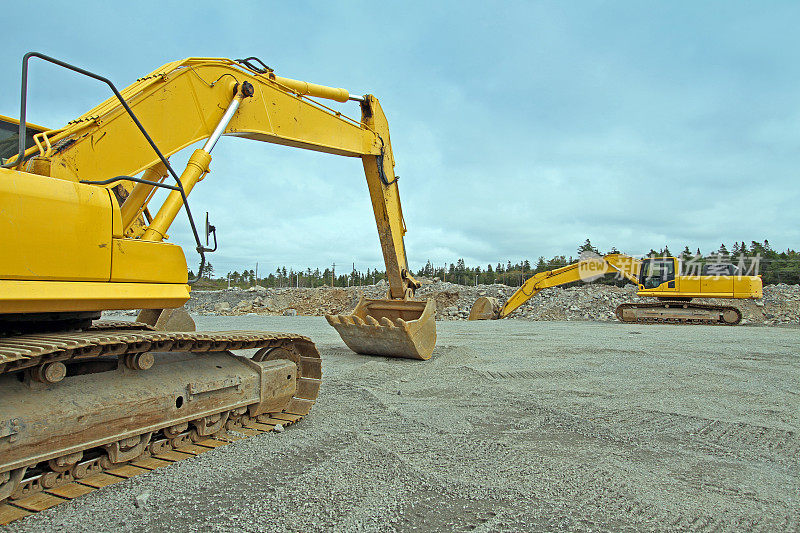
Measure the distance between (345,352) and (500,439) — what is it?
186 inches

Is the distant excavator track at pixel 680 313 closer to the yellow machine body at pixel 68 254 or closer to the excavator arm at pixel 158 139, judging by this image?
the excavator arm at pixel 158 139

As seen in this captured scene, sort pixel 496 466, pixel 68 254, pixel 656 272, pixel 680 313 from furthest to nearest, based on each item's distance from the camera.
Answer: pixel 656 272 → pixel 680 313 → pixel 496 466 → pixel 68 254

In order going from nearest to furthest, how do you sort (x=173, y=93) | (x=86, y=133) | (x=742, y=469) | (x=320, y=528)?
(x=320, y=528), (x=742, y=469), (x=86, y=133), (x=173, y=93)

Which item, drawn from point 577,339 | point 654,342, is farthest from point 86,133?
point 654,342

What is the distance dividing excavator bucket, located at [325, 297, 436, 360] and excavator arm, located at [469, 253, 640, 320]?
10558 millimetres

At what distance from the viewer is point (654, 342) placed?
9.62 metres

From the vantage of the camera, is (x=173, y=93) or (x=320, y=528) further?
(x=173, y=93)

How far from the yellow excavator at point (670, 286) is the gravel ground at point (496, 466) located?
10.9 meters

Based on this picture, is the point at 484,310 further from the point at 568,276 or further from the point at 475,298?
the point at 475,298

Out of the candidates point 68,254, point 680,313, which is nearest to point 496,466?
point 68,254

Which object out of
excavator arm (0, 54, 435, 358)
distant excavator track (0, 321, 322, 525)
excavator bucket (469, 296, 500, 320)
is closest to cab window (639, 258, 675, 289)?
excavator bucket (469, 296, 500, 320)

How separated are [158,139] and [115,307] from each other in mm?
1558

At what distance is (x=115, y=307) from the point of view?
292 cm

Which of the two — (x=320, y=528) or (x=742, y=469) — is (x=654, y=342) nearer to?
(x=742, y=469)
